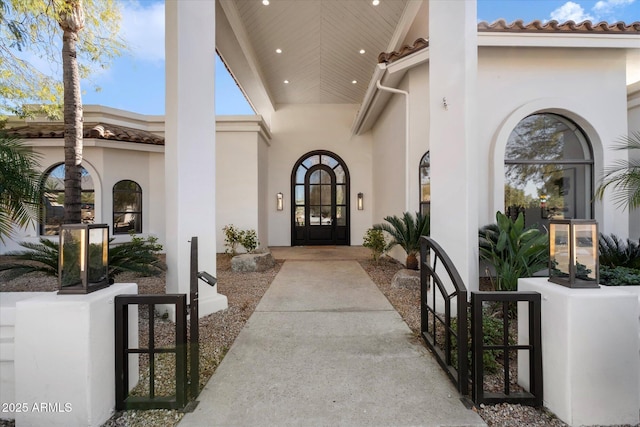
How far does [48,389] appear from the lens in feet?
6.04

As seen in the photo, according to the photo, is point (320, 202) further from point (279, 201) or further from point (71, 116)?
point (71, 116)

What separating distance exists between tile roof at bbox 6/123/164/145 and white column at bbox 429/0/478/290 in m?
8.47

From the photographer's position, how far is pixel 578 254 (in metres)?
2.07

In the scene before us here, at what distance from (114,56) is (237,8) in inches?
121


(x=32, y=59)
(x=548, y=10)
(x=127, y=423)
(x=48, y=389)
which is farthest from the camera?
(x=548, y=10)

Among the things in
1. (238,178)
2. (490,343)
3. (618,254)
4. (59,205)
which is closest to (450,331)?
(490,343)

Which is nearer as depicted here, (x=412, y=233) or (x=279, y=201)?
(x=412, y=233)

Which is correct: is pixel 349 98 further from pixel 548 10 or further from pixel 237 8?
pixel 548 10

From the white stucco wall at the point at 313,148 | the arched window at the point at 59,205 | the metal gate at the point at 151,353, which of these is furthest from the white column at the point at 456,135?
the arched window at the point at 59,205

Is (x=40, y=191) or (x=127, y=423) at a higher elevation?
(x=40, y=191)

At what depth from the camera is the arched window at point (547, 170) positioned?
565 centimetres

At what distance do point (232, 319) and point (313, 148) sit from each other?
867 cm

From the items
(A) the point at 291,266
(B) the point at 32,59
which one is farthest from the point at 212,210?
(B) the point at 32,59

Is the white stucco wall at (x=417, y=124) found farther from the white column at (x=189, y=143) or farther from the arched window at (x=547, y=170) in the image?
the white column at (x=189, y=143)
